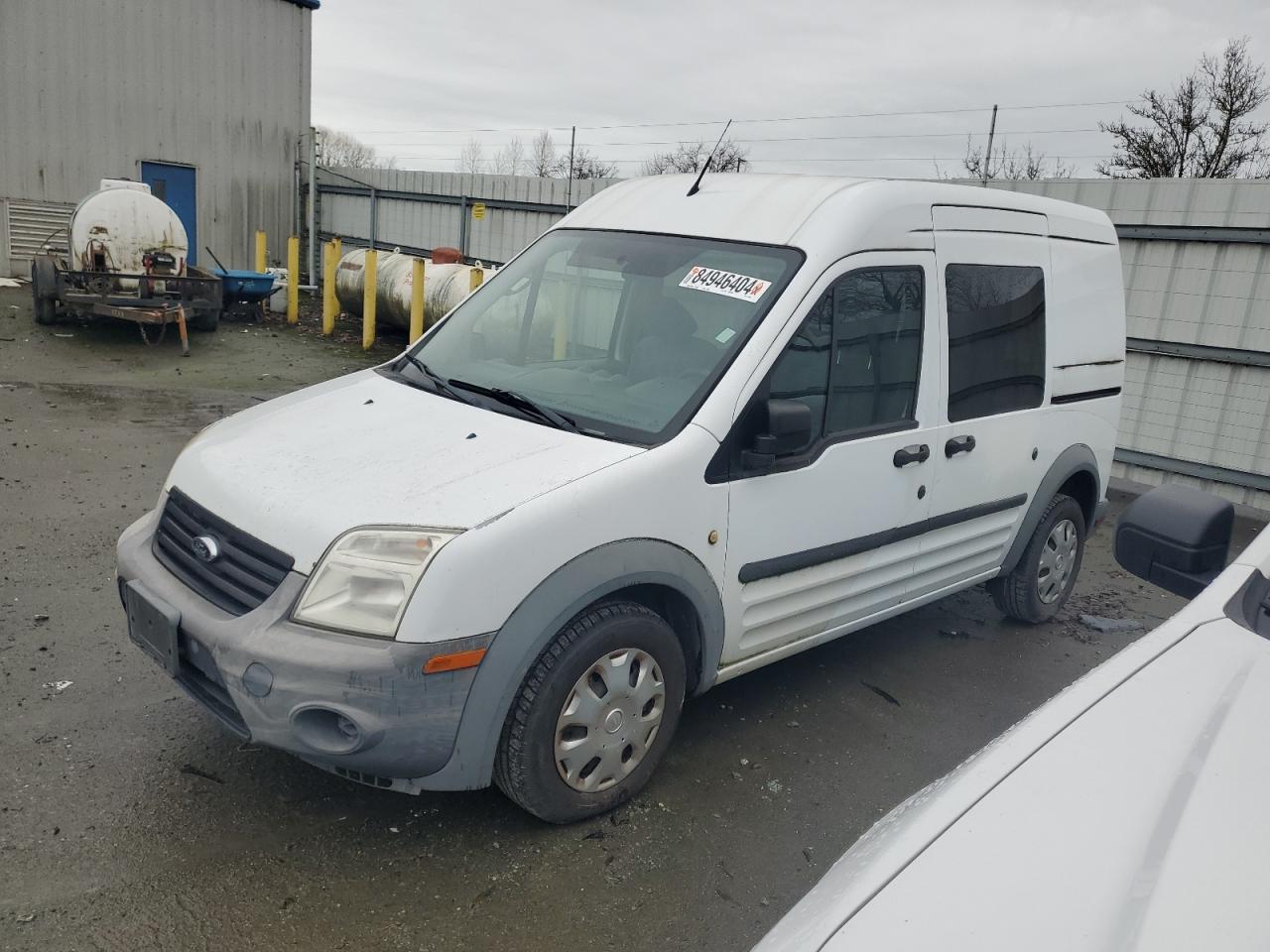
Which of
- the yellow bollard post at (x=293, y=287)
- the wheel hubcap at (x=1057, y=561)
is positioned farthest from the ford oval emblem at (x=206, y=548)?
the yellow bollard post at (x=293, y=287)

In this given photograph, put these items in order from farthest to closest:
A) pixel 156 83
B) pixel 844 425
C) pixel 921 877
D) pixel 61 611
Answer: pixel 156 83 → pixel 61 611 → pixel 844 425 → pixel 921 877

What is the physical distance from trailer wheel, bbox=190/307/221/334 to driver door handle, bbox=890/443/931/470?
10932 mm

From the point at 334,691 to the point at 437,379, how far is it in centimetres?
146

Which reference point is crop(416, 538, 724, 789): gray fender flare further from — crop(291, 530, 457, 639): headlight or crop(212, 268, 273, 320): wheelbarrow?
crop(212, 268, 273, 320): wheelbarrow

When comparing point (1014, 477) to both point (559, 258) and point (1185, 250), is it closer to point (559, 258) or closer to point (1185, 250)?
point (559, 258)

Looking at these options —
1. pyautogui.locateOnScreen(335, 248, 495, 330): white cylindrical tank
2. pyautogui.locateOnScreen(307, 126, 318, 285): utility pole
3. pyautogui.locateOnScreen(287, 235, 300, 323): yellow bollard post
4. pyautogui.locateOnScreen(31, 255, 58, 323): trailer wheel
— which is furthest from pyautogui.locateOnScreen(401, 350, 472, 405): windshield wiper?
pyautogui.locateOnScreen(307, 126, 318, 285): utility pole

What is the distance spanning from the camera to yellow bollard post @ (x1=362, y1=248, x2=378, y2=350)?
43.3 feet

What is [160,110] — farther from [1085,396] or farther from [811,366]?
[811,366]

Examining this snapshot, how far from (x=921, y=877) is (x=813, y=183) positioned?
112 inches

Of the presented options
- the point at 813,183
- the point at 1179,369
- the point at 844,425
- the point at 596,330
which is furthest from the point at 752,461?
the point at 1179,369

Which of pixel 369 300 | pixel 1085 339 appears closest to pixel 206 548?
pixel 1085 339

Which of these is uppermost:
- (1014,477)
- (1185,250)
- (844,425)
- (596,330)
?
(1185,250)

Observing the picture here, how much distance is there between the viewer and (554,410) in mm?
3268

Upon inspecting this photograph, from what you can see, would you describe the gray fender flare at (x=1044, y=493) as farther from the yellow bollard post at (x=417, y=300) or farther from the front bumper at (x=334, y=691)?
the yellow bollard post at (x=417, y=300)
